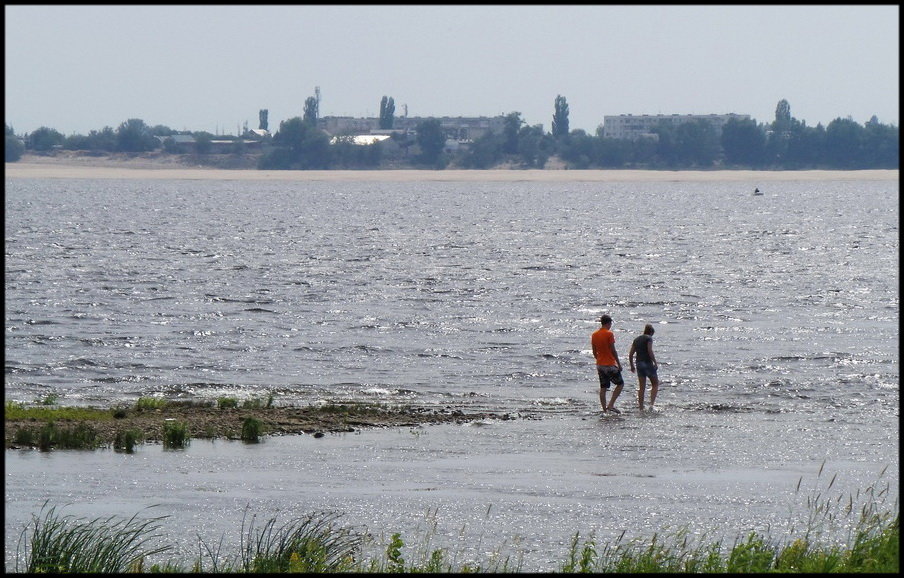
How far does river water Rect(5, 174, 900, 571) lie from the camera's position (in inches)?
587

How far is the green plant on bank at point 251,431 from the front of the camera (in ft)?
61.5

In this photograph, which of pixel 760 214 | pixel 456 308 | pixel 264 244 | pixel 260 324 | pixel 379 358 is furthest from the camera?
pixel 760 214

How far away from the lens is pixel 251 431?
18844mm

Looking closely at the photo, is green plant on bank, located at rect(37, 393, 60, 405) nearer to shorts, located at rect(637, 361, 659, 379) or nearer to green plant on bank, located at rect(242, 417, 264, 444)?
green plant on bank, located at rect(242, 417, 264, 444)

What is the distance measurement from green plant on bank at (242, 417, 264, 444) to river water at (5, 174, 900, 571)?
37cm

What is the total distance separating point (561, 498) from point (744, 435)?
5622 mm

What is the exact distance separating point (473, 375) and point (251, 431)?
9050mm

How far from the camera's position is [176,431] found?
1814cm

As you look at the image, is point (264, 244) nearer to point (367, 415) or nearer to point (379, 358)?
point (379, 358)

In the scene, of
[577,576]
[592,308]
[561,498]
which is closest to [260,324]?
[592,308]

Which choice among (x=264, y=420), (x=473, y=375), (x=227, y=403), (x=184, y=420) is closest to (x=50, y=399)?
(x=227, y=403)

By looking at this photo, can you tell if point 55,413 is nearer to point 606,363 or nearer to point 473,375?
point 606,363

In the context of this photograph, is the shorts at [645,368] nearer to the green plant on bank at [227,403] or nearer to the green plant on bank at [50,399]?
the green plant on bank at [227,403]

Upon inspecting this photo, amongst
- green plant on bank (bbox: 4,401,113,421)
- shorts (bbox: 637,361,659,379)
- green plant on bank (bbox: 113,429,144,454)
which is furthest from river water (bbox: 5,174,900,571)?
green plant on bank (bbox: 4,401,113,421)
